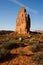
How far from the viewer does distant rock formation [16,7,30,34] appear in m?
62.1

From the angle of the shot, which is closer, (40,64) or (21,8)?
(40,64)

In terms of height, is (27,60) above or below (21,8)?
below

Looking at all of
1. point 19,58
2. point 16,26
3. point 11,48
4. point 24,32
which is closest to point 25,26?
point 24,32

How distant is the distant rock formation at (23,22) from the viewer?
204ft

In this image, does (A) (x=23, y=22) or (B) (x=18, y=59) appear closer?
(B) (x=18, y=59)

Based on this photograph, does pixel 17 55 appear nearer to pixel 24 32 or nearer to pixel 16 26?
pixel 24 32

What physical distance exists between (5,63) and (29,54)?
108 inches

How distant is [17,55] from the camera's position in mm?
15031

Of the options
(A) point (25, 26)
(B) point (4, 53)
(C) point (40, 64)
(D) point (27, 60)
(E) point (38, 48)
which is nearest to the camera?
(C) point (40, 64)

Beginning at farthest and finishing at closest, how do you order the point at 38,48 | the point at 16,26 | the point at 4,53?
the point at 16,26
the point at 38,48
the point at 4,53

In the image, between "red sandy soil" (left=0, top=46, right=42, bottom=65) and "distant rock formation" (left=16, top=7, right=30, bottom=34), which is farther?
"distant rock formation" (left=16, top=7, right=30, bottom=34)

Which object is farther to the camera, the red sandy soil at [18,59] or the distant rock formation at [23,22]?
the distant rock formation at [23,22]

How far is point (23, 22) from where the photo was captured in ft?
207

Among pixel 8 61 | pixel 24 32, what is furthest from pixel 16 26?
pixel 8 61
